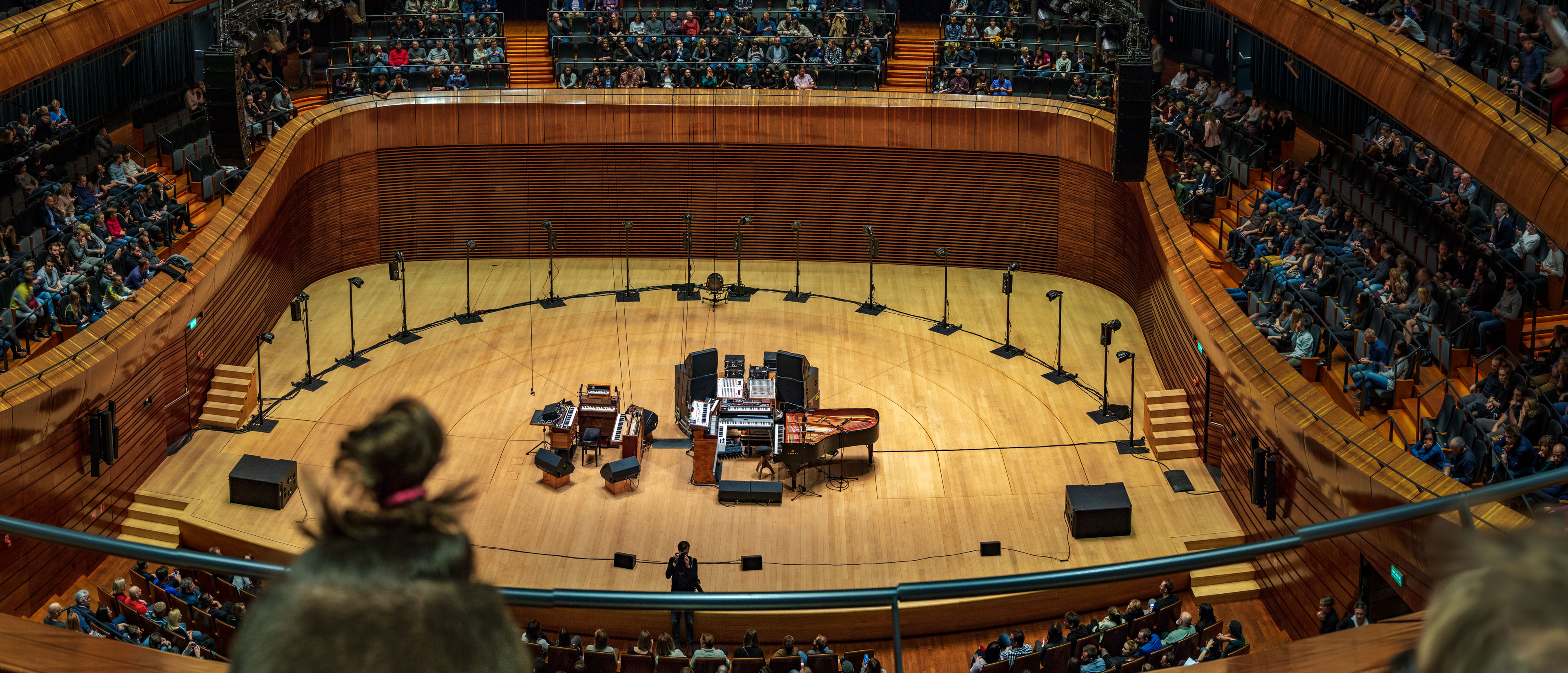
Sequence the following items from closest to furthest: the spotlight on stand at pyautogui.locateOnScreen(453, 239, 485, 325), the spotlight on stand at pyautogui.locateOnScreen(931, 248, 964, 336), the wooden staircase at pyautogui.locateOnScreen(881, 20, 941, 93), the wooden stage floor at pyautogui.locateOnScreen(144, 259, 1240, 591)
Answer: the wooden stage floor at pyautogui.locateOnScreen(144, 259, 1240, 591), the spotlight on stand at pyautogui.locateOnScreen(931, 248, 964, 336), the spotlight on stand at pyautogui.locateOnScreen(453, 239, 485, 325), the wooden staircase at pyautogui.locateOnScreen(881, 20, 941, 93)

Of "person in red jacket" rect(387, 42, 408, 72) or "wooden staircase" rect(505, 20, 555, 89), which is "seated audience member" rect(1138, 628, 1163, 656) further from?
"person in red jacket" rect(387, 42, 408, 72)

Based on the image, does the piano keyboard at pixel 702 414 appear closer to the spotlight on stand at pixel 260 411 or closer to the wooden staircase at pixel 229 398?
the spotlight on stand at pixel 260 411

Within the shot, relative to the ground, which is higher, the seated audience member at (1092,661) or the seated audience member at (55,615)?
the seated audience member at (1092,661)

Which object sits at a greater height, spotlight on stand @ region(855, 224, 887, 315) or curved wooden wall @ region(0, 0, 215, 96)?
curved wooden wall @ region(0, 0, 215, 96)

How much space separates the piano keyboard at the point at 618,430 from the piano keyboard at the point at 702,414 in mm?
706

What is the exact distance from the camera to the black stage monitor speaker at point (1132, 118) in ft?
48.7

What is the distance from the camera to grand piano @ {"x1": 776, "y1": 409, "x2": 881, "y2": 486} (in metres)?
13.9

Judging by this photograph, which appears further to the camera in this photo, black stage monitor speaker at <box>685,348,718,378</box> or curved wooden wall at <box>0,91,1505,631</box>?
curved wooden wall at <box>0,91,1505,631</box>

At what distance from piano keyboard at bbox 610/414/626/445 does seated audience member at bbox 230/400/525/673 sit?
504 inches

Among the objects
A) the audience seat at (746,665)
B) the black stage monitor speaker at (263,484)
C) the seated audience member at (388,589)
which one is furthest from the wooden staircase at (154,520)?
the seated audience member at (388,589)

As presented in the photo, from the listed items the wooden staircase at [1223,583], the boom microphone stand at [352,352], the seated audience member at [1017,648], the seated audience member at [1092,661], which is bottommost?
the wooden staircase at [1223,583]

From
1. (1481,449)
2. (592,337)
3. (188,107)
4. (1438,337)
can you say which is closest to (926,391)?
(592,337)

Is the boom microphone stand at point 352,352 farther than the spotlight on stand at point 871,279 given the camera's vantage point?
No

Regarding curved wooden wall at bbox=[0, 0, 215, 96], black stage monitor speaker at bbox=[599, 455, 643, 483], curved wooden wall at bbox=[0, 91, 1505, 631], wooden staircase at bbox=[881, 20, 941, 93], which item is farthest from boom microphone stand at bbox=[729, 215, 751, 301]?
curved wooden wall at bbox=[0, 0, 215, 96]
